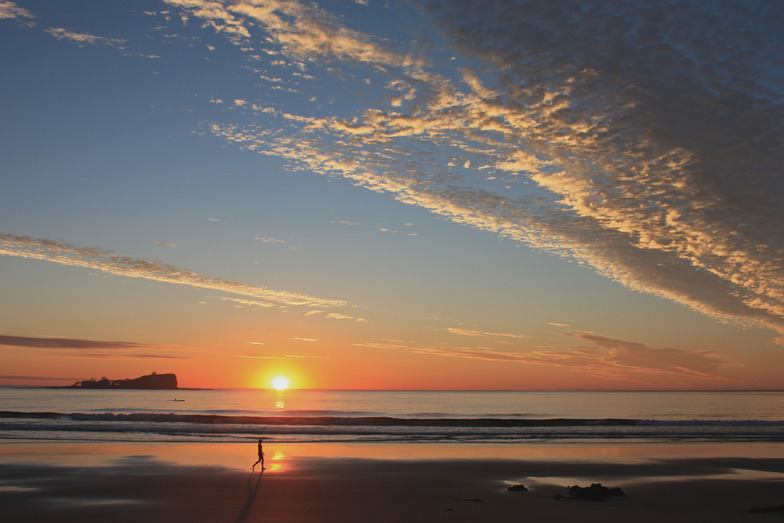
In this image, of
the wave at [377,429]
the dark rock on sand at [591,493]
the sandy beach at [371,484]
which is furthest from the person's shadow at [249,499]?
the wave at [377,429]

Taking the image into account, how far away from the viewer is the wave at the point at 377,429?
115 feet

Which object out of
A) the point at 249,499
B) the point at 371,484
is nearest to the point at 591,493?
the point at 371,484

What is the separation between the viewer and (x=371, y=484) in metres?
17.6

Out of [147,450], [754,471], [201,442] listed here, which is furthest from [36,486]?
[754,471]

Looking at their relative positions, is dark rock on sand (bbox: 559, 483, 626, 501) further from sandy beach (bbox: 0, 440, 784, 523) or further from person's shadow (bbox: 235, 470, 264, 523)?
person's shadow (bbox: 235, 470, 264, 523)

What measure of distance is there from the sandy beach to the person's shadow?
0.04 meters

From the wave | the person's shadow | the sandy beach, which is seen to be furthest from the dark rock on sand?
the wave

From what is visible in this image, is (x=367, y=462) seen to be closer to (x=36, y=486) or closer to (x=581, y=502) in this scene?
(x=581, y=502)

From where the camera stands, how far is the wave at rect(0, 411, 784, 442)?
35.1 meters

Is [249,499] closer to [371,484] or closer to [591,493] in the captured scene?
[371,484]

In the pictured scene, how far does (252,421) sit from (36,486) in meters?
30.6

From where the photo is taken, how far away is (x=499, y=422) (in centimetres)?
4697

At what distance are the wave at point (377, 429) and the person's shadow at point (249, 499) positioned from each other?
1543cm

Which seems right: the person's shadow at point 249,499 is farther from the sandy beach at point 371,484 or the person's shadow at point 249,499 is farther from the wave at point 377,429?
the wave at point 377,429
